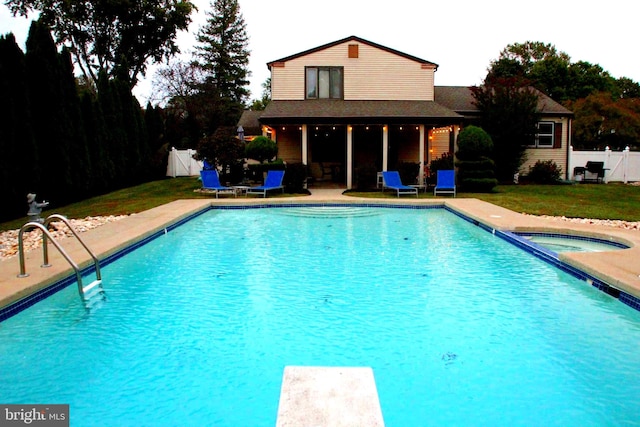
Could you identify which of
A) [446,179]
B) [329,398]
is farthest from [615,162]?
[329,398]

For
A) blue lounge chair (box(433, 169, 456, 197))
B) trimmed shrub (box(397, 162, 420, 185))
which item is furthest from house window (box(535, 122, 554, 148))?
blue lounge chair (box(433, 169, 456, 197))

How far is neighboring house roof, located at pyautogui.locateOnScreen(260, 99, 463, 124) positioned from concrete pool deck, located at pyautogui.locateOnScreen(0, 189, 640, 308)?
4.70m

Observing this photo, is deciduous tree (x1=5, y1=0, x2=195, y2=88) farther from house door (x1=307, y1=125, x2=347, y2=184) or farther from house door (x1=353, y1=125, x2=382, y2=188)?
house door (x1=353, y1=125, x2=382, y2=188)

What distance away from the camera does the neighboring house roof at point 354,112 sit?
1833cm

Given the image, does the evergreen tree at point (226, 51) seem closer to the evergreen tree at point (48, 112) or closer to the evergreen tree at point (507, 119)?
the evergreen tree at point (507, 119)

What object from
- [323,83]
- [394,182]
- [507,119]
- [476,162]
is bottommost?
[394,182]

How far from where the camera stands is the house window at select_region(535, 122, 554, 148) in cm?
2244

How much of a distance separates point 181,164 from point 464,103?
14.7 meters

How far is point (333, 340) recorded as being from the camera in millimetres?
4543

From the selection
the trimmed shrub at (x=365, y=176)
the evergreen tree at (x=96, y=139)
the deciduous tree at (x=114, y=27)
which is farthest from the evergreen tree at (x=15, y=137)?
the deciduous tree at (x=114, y=27)

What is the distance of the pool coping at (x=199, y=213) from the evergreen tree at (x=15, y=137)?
3.40 metres

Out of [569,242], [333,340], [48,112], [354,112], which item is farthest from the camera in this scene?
[354,112]

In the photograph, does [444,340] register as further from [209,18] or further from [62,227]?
[209,18]

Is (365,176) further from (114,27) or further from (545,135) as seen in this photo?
(114,27)
